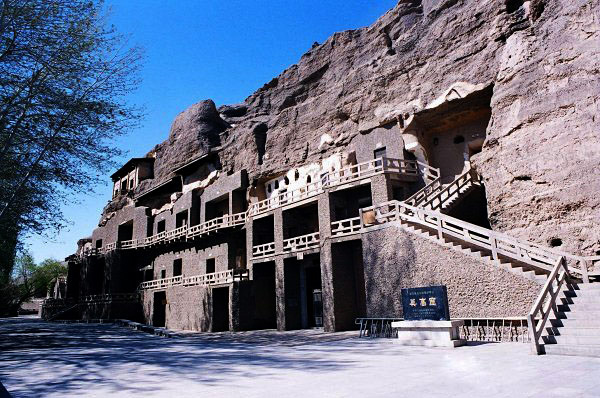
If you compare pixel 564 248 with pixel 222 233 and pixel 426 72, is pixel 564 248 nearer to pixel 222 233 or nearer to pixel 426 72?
pixel 426 72

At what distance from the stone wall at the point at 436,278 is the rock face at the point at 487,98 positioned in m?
3.35

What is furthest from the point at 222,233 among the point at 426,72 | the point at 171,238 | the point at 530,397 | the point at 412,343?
the point at 530,397

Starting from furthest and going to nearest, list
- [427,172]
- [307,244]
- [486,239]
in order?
[307,244], [427,172], [486,239]

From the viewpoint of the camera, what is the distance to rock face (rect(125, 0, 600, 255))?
50.3 feet

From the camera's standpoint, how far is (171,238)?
36.8 metres

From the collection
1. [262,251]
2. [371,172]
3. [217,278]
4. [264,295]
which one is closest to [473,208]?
[371,172]

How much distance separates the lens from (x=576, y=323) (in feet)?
34.1

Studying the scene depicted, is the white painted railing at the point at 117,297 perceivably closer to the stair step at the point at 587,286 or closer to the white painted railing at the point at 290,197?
the white painted railing at the point at 290,197

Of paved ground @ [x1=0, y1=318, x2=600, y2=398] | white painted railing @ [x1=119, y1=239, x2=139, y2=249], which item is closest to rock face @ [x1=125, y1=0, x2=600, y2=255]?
paved ground @ [x1=0, y1=318, x2=600, y2=398]

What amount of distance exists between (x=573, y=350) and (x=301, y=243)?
16.2m

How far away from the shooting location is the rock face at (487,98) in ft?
50.3

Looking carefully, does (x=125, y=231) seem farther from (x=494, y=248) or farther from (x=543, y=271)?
(x=543, y=271)

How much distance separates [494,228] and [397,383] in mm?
12323

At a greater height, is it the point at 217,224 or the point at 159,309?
the point at 217,224
